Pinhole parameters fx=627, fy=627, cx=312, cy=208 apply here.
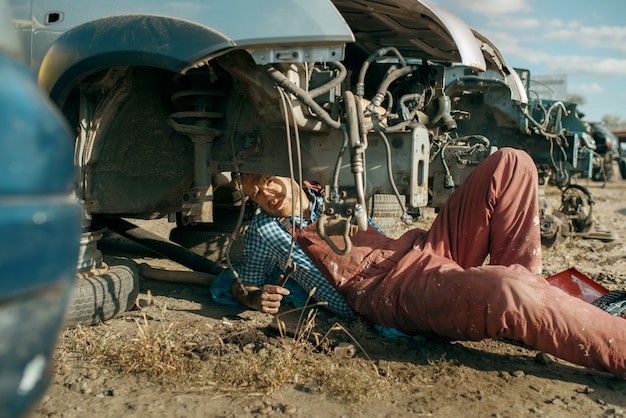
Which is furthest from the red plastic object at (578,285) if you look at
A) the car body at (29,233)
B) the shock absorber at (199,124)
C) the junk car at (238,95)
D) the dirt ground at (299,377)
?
the car body at (29,233)

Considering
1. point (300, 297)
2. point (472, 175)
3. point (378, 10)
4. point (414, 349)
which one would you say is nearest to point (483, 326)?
point (414, 349)

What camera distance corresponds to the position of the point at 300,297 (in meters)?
3.87

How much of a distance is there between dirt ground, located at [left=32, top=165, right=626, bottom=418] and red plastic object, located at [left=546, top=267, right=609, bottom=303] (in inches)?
27.3

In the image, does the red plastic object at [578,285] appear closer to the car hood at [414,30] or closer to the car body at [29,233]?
the car hood at [414,30]

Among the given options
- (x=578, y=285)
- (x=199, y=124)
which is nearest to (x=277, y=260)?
(x=199, y=124)

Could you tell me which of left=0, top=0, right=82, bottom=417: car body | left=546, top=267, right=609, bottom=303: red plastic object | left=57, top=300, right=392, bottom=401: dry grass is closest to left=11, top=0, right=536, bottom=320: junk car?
left=57, top=300, right=392, bottom=401: dry grass

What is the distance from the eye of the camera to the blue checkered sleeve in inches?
143

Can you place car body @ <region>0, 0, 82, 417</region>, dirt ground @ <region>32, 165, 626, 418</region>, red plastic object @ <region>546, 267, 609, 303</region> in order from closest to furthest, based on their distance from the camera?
car body @ <region>0, 0, 82, 417</region>
dirt ground @ <region>32, 165, 626, 418</region>
red plastic object @ <region>546, 267, 609, 303</region>

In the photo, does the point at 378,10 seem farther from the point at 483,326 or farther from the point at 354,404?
the point at 354,404

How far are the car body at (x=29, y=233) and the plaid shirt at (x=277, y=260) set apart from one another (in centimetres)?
239

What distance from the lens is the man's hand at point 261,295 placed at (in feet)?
11.1

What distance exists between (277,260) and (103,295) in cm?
99

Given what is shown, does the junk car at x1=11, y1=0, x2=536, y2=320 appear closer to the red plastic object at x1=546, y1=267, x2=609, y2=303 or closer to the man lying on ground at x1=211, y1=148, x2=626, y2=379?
the man lying on ground at x1=211, y1=148, x2=626, y2=379

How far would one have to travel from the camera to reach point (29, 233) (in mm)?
1115
